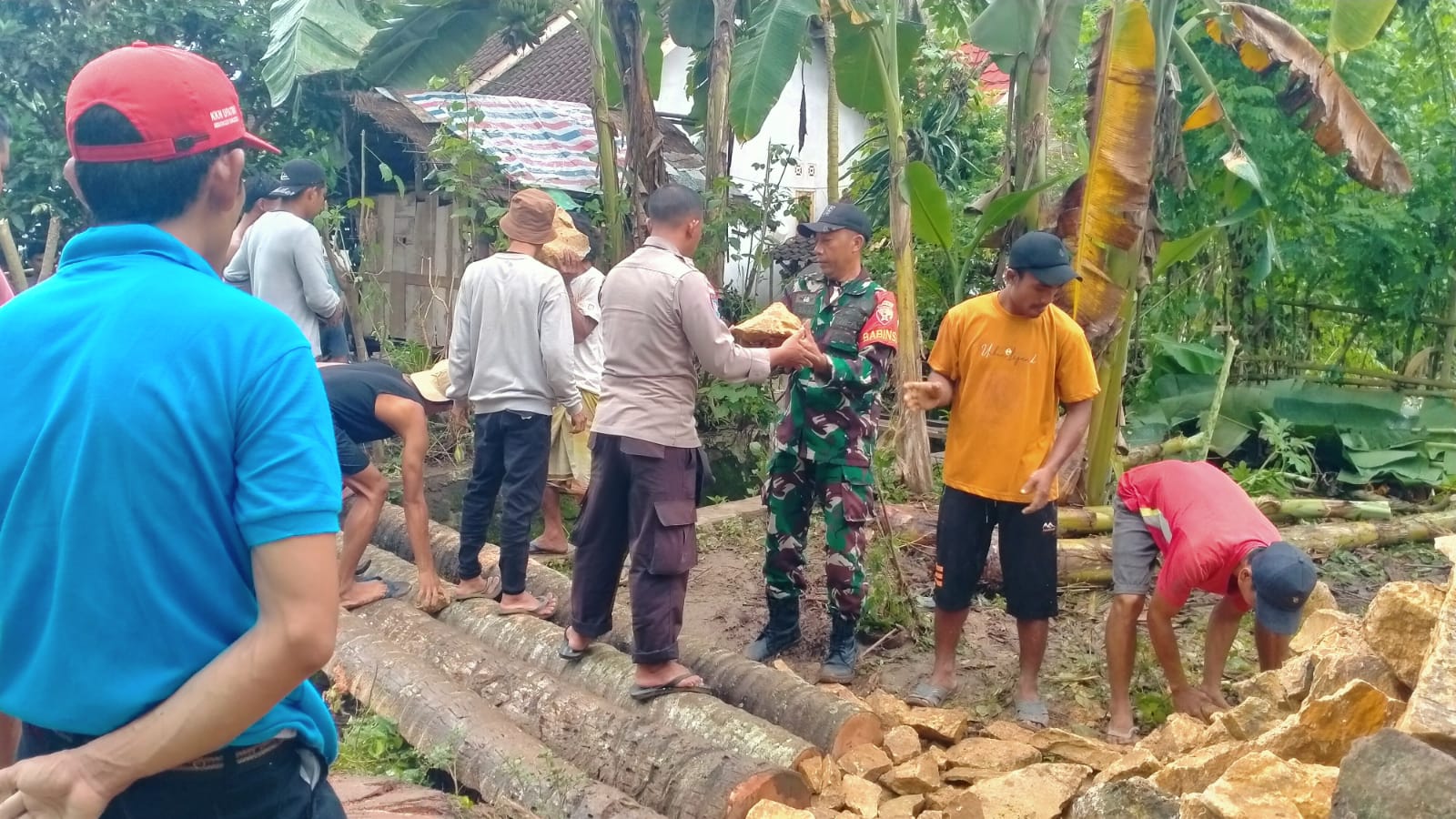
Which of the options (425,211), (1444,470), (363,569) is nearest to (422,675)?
(363,569)

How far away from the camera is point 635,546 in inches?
151

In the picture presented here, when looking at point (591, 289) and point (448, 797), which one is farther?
point (591, 289)

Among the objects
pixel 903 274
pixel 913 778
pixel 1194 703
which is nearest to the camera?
pixel 913 778

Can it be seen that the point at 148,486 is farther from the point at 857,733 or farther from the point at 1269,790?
the point at 857,733

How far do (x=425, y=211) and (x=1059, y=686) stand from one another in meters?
7.61

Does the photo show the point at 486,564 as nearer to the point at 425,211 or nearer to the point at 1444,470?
the point at 425,211

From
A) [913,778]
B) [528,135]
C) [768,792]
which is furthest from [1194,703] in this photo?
[528,135]

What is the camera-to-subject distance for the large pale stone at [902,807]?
337 centimetres

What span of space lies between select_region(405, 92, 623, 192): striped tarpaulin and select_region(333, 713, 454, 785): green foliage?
17.7 feet

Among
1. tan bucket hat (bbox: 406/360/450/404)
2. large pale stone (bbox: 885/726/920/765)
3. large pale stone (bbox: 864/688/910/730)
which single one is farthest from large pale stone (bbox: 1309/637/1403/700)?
tan bucket hat (bbox: 406/360/450/404)

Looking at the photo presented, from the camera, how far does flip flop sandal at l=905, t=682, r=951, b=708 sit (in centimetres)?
433

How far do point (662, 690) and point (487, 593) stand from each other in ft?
5.17

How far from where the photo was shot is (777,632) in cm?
476

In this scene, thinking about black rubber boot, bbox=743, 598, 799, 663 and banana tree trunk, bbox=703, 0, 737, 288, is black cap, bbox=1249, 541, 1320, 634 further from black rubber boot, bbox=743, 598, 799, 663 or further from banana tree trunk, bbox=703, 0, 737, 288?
banana tree trunk, bbox=703, 0, 737, 288
